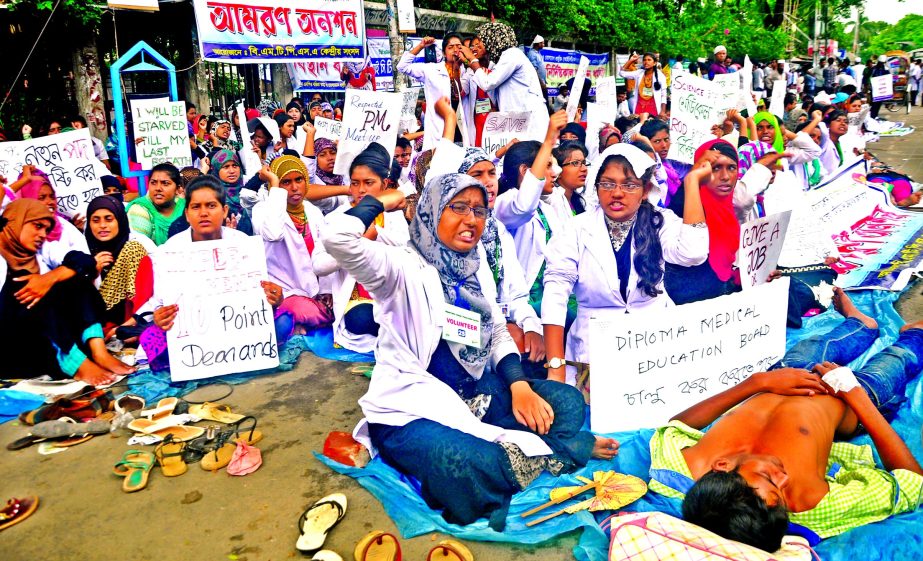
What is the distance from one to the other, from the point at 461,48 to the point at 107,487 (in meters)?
5.50

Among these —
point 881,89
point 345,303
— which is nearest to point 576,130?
point 345,303

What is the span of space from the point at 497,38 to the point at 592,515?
567 centimetres

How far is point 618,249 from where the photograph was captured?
4223mm

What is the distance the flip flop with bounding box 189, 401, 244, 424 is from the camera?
163 inches

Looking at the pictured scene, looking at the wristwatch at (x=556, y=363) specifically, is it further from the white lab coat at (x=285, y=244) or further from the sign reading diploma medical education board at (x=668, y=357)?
the white lab coat at (x=285, y=244)

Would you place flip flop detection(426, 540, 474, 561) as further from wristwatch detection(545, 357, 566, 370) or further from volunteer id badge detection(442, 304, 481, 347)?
wristwatch detection(545, 357, 566, 370)

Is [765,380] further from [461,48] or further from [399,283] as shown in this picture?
[461,48]

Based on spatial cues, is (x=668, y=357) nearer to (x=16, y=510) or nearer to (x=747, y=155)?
(x=16, y=510)

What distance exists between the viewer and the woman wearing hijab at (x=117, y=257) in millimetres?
5285

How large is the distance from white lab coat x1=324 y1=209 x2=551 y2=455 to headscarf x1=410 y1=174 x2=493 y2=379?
0.07 metres

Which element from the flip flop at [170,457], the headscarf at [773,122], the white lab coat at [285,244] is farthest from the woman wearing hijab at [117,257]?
the headscarf at [773,122]

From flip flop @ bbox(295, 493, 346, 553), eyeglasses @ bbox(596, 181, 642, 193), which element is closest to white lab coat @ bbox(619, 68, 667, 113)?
eyeglasses @ bbox(596, 181, 642, 193)

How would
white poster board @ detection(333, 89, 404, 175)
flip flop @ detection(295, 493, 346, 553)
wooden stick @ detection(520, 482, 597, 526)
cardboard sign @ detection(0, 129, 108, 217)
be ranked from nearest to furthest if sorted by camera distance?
flip flop @ detection(295, 493, 346, 553) < wooden stick @ detection(520, 482, 597, 526) < white poster board @ detection(333, 89, 404, 175) < cardboard sign @ detection(0, 129, 108, 217)

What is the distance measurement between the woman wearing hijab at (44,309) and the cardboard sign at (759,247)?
4229mm
